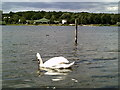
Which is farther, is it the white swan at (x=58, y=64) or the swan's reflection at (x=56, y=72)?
the white swan at (x=58, y=64)

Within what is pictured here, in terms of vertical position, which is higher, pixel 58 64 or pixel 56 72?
pixel 58 64

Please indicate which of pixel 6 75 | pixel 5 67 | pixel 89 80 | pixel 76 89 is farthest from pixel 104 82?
pixel 5 67

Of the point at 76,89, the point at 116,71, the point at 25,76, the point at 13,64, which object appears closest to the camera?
the point at 76,89

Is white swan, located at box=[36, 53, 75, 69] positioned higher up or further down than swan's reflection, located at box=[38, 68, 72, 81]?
higher up

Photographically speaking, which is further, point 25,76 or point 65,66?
point 65,66

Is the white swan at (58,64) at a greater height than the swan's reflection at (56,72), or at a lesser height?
greater

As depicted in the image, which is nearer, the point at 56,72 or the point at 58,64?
the point at 56,72

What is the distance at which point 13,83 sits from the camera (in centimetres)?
2009

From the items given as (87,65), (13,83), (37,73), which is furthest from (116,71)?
(13,83)

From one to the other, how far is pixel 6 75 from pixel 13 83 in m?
3.05

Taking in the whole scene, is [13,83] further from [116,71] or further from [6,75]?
[116,71]

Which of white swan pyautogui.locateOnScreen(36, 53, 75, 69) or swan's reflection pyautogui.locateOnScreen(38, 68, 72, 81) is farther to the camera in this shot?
white swan pyautogui.locateOnScreen(36, 53, 75, 69)

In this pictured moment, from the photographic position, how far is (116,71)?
79.2ft

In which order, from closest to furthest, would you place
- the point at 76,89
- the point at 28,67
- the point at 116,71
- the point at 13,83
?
the point at 76,89
the point at 13,83
the point at 116,71
the point at 28,67
